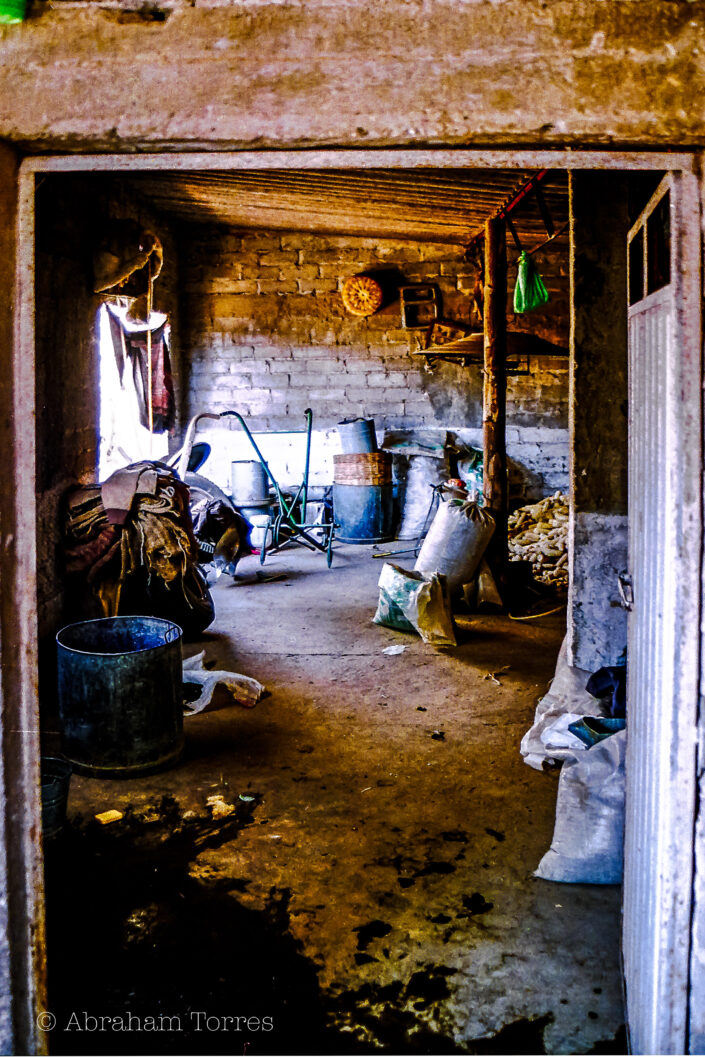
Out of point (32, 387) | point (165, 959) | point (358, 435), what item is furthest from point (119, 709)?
point (358, 435)

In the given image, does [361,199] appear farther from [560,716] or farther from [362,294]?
[560,716]

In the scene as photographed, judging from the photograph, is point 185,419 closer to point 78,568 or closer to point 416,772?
point 78,568

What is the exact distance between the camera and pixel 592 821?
2.67 m

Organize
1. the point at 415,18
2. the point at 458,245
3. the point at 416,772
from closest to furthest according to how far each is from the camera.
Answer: the point at 415,18 < the point at 416,772 < the point at 458,245

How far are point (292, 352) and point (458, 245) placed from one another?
226 centimetres

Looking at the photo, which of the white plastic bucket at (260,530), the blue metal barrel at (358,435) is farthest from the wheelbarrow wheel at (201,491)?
the blue metal barrel at (358,435)

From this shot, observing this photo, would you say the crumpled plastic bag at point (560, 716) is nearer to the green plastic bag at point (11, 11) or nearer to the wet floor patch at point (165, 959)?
the wet floor patch at point (165, 959)

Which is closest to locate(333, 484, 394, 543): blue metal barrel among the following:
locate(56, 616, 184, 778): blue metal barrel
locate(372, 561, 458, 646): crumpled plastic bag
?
locate(372, 561, 458, 646): crumpled plastic bag

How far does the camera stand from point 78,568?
4707 mm

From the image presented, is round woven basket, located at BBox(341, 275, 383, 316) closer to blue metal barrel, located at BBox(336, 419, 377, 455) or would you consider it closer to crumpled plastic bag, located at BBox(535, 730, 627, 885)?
blue metal barrel, located at BBox(336, 419, 377, 455)

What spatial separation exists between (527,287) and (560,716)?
3.52 metres

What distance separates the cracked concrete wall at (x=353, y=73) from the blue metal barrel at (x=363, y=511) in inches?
288

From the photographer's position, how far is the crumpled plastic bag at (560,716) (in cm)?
325

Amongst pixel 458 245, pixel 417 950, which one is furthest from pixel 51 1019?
pixel 458 245
